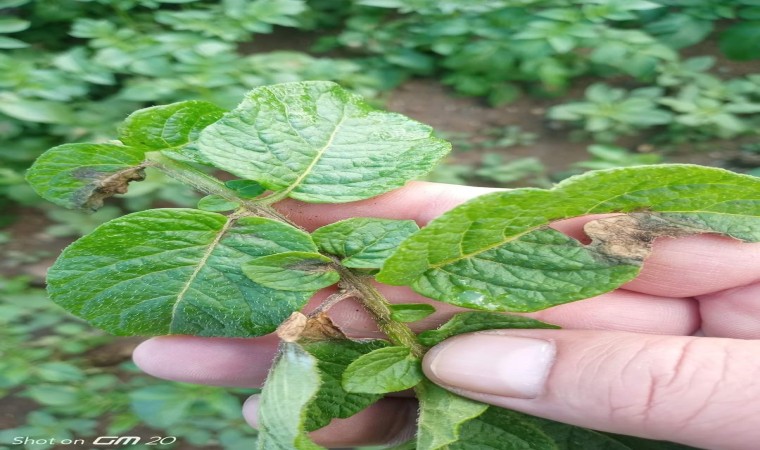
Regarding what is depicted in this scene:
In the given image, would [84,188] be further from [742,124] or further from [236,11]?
[742,124]

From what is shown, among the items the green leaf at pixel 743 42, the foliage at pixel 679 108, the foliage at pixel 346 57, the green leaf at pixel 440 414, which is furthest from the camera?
the green leaf at pixel 743 42

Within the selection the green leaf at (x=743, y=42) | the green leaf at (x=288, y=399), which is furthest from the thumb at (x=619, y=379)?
the green leaf at (x=743, y=42)

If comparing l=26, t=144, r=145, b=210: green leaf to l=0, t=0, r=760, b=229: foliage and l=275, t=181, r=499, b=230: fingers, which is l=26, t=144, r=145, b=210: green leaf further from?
l=0, t=0, r=760, b=229: foliage

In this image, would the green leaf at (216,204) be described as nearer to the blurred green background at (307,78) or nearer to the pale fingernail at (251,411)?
the pale fingernail at (251,411)

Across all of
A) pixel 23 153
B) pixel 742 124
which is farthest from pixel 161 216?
pixel 742 124

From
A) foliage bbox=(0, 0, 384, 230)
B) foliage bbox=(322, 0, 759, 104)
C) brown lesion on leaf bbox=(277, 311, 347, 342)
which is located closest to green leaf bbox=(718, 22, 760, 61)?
foliage bbox=(322, 0, 759, 104)

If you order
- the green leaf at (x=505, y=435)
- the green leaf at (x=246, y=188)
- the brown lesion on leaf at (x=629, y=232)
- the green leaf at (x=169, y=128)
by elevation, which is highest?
the green leaf at (x=169, y=128)

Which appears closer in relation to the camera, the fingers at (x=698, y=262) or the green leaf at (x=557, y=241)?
the green leaf at (x=557, y=241)
